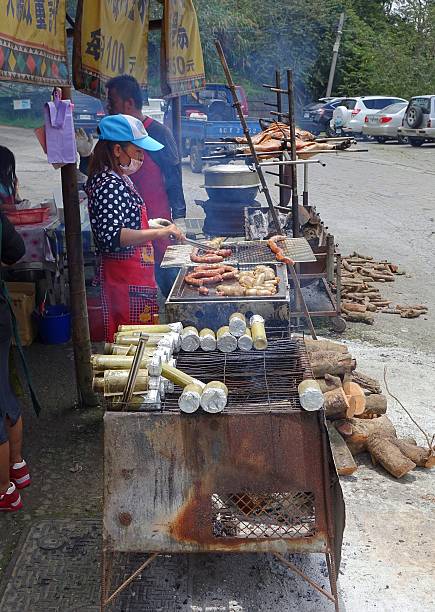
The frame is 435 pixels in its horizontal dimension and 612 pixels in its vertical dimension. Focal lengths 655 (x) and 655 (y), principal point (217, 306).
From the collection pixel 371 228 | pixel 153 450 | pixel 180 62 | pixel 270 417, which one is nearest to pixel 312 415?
pixel 270 417

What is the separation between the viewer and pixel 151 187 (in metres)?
5.71

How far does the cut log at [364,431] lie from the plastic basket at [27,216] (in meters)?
3.70

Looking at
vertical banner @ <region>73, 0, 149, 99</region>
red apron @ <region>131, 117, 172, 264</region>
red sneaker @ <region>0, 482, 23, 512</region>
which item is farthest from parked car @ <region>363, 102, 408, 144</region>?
red sneaker @ <region>0, 482, 23, 512</region>

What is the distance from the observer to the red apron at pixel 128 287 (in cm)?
427

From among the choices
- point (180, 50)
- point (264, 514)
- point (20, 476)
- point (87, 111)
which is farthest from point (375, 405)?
point (87, 111)

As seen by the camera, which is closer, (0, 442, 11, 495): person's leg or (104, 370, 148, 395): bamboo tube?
(104, 370, 148, 395): bamboo tube

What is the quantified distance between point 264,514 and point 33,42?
2847 millimetres

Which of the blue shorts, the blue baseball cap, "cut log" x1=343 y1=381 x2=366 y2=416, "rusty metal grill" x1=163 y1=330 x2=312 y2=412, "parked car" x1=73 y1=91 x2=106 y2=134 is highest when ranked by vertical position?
"parked car" x1=73 y1=91 x2=106 y2=134

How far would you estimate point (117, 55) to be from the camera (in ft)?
17.9

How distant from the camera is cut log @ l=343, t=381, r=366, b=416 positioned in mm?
4785

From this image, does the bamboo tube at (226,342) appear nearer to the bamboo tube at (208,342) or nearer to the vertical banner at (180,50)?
the bamboo tube at (208,342)

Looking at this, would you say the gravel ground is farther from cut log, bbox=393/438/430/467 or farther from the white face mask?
the white face mask

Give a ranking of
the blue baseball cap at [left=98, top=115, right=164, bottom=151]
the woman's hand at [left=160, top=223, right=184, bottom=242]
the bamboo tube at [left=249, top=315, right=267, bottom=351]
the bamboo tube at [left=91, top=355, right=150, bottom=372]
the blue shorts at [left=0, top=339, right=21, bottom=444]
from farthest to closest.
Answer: the woman's hand at [left=160, top=223, right=184, bottom=242] → the blue baseball cap at [left=98, top=115, right=164, bottom=151] → the blue shorts at [left=0, top=339, right=21, bottom=444] → the bamboo tube at [left=249, top=315, right=267, bottom=351] → the bamboo tube at [left=91, top=355, right=150, bottom=372]

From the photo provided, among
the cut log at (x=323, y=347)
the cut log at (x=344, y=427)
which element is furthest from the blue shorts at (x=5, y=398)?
the cut log at (x=323, y=347)
